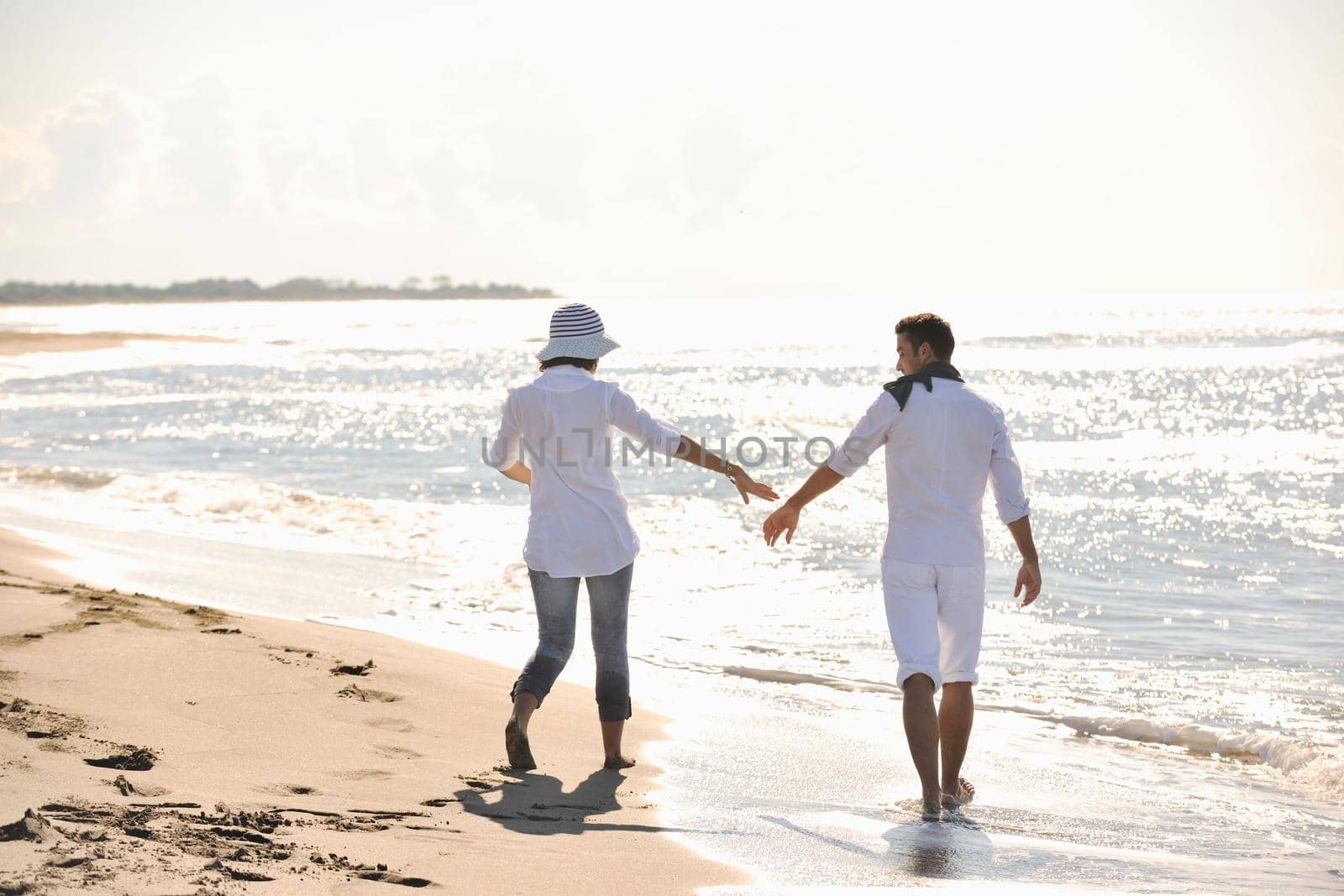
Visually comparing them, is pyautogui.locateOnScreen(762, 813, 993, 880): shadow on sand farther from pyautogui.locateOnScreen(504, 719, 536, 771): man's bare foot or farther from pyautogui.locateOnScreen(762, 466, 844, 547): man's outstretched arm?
pyautogui.locateOnScreen(762, 466, 844, 547): man's outstretched arm

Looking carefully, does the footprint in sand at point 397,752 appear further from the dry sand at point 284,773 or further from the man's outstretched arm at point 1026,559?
the man's outstretched arm at point 1026,559

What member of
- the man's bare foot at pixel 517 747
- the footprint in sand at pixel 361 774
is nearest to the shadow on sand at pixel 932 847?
the man's bare foot at pixel 517 747

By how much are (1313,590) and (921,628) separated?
5.72 m

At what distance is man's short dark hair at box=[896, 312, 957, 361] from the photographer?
448 cm

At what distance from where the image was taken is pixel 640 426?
4480mm

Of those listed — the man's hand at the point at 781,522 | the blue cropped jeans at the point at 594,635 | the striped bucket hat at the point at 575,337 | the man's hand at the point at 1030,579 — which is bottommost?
the blue cropped jeans at the point at 594,635

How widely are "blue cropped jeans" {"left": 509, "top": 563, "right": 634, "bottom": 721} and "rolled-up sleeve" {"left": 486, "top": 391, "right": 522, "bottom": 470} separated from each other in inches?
17.9

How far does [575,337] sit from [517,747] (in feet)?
5.13

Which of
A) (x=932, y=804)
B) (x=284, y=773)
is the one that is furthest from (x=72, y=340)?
(x=932, y=804)

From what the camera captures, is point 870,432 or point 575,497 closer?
point 870,432

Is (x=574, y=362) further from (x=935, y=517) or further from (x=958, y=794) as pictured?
(x=958, y=794)

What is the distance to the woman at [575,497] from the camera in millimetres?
4512

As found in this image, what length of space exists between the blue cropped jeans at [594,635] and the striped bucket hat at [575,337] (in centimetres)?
83

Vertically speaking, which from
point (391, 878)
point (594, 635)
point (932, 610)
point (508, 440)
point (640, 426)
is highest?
point (640, 426)
